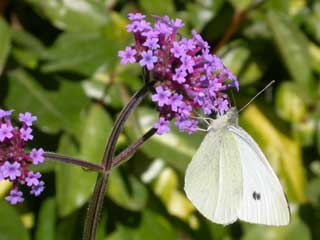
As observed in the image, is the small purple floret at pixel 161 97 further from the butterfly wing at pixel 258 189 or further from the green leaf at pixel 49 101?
the green leaf at pixel 49 101

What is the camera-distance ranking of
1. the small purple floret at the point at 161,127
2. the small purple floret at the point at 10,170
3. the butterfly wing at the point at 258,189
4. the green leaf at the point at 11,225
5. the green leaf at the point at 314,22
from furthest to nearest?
the green leaf at the point at 314,22, the green leaf at the point at 11,225, the butterfly wing at the point at 258,189, the small purple floret at the point at 161,127, the small purple floret at the point at 10,170

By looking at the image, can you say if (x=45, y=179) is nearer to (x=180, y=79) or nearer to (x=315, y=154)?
(x=180, y=79)

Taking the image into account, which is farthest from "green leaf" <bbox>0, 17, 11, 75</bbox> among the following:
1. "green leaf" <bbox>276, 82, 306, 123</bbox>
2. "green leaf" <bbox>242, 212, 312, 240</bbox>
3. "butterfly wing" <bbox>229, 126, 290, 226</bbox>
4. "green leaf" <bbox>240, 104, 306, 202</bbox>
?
"green leaf" <bbox>276, 82, 306, 123</bbox>

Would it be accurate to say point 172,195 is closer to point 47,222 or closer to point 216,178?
point 47,222

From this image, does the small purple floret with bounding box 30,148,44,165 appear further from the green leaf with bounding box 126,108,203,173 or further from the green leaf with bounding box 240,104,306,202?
the green leaf with bounding box 240,104,306,202

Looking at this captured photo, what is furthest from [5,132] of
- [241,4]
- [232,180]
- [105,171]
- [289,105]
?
[289,105]

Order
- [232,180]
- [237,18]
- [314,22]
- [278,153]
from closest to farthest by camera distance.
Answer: [232,180], [237,18], [278,153], [314,22]

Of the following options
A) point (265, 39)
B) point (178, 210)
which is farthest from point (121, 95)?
point (265, 39)

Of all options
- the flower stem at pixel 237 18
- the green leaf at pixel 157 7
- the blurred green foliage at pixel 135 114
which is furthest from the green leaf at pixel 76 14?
the flower stem at pixel 237 18
